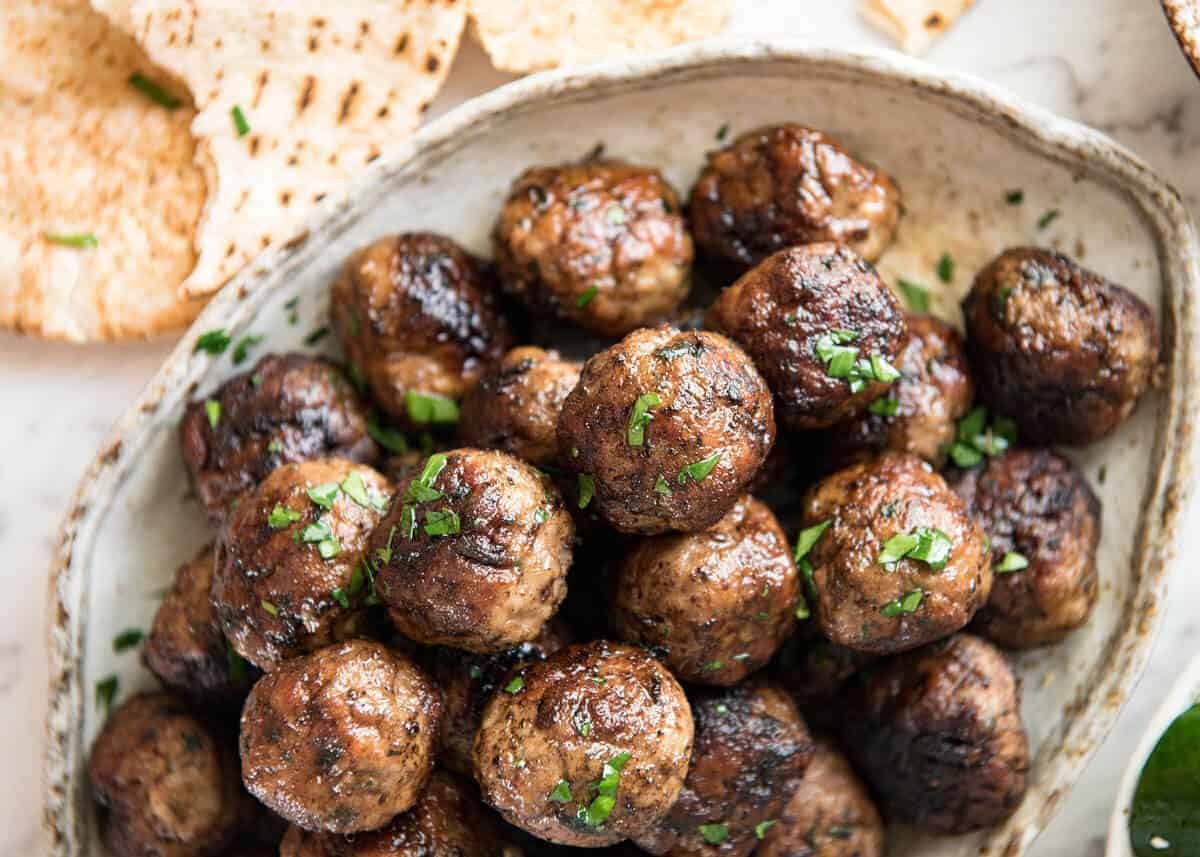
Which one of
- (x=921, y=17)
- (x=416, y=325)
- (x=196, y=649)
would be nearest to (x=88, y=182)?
(x=416, y=325)

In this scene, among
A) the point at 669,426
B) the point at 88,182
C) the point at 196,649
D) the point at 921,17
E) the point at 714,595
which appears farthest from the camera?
the point at 88,182

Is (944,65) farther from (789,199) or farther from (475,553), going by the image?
(475,553)

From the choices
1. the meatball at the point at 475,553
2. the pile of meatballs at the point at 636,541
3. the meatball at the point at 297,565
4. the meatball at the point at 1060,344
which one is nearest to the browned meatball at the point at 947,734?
the pile of meatballs at the point at 636,541

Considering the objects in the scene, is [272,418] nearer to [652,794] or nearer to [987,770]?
[652,794]

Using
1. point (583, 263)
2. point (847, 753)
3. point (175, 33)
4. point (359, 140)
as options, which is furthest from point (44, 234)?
point (847, 753)

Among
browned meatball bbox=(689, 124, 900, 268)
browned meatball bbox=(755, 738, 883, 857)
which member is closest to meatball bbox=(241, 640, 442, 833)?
browned meatball bbox=(755, 738, 883, 857)

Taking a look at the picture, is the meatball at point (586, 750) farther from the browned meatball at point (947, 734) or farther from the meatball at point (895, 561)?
the browned meatball at point (947, 734)
